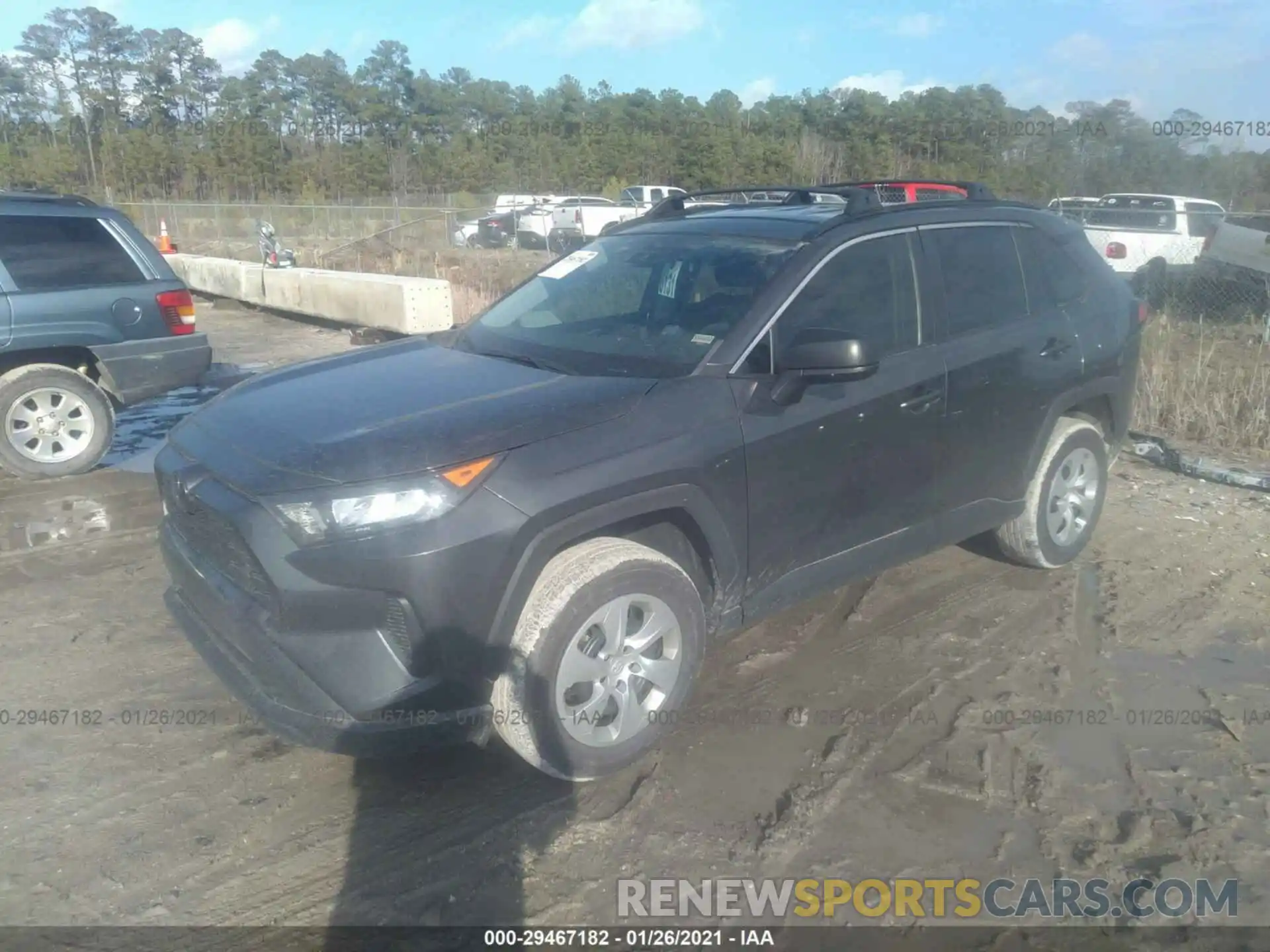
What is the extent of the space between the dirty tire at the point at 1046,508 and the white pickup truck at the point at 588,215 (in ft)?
53.4

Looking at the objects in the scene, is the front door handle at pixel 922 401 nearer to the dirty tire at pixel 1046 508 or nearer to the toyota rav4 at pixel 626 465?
the toyota rav4 at pixel 626 465

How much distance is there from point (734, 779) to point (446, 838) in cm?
101

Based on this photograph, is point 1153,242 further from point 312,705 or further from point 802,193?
point 312,705

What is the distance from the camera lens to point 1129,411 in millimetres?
5594

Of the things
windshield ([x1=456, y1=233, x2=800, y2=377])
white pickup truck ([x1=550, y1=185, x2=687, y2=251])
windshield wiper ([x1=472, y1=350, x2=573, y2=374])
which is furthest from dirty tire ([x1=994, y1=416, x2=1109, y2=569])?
white pickup truck ([x1=550, y1=185, x2=687, y2=251])

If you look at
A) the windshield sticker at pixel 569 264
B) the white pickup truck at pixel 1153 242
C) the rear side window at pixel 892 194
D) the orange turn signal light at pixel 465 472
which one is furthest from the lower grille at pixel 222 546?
the white pickup truck at pixel 1153 242

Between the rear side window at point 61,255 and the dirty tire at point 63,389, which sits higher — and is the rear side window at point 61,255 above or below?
above

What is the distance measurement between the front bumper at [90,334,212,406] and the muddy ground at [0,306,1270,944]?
2.33 metres

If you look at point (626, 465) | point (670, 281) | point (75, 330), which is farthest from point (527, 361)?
point (75, 330)

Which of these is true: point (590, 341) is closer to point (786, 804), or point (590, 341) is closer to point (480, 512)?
point (480, 512)

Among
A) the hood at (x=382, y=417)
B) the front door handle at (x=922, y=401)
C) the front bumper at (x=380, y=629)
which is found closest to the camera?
the front bumper at (x=380, y=629)

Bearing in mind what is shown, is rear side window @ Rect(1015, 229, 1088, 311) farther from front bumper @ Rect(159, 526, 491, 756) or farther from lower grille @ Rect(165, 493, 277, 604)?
lower grille @ Rect(165, 493, 277, 604)

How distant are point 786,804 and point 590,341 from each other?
194 centimetres

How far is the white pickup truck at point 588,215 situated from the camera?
77.5ft
